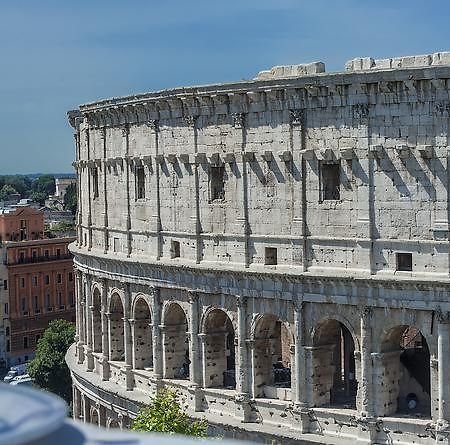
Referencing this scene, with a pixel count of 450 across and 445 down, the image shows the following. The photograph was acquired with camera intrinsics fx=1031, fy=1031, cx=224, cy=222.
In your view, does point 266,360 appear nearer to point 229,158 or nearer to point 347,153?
point 229,158

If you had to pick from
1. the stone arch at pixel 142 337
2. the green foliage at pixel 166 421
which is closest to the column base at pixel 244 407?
the green foliage at pixel 166 421

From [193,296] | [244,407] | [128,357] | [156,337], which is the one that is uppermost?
[193,296]

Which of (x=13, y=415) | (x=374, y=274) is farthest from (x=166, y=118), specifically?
(x=13, y=415)

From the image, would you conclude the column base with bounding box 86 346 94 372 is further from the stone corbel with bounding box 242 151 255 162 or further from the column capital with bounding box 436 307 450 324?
the column capital with bounding box 436 307 450 324

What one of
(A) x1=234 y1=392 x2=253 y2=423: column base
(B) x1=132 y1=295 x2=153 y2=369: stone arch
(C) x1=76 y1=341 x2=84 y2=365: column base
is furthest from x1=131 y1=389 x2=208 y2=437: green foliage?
Result: (C) x1=76 y1=341 x2=84 y2=365: column base

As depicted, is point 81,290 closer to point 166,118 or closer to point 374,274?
point 166,118

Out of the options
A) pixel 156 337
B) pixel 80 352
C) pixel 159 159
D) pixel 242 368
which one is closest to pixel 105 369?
pixel 80 352
